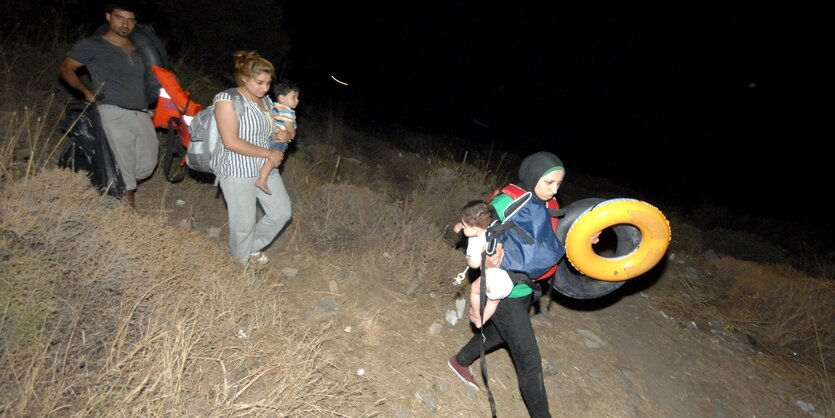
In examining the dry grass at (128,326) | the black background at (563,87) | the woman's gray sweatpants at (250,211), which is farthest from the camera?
the black background at (563,87)

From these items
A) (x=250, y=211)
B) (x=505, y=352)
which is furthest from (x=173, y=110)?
(x=505, y=352)

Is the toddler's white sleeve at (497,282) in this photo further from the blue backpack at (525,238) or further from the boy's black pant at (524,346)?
the boy's black pant at (524,346)

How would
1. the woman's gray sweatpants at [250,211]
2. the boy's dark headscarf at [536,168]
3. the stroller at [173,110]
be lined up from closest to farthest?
the boy's dark headscarf at [536,168], the woman's gray sweatpants at [250,211], the stroller at [173,110]

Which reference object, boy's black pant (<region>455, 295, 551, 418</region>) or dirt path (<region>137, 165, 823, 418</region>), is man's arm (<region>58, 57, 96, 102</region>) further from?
boy's black pant (<region>455, 295, 551, 418</region>)

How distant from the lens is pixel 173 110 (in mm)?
4043

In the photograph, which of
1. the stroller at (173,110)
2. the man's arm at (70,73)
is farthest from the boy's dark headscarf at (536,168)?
the man's arm at (70,73)

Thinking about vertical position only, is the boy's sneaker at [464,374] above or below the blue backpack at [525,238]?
below

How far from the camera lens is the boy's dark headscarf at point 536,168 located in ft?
9.50

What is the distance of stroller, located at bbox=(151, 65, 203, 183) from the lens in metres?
3.83

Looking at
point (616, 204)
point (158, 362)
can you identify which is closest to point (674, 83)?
point (616, 204)

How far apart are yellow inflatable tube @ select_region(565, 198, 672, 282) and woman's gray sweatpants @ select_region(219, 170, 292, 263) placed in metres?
2.12

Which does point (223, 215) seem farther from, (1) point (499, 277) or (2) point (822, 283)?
(2) point (822, 283)

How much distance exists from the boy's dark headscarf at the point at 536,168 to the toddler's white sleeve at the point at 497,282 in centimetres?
56

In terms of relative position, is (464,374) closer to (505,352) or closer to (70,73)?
(505,352)
